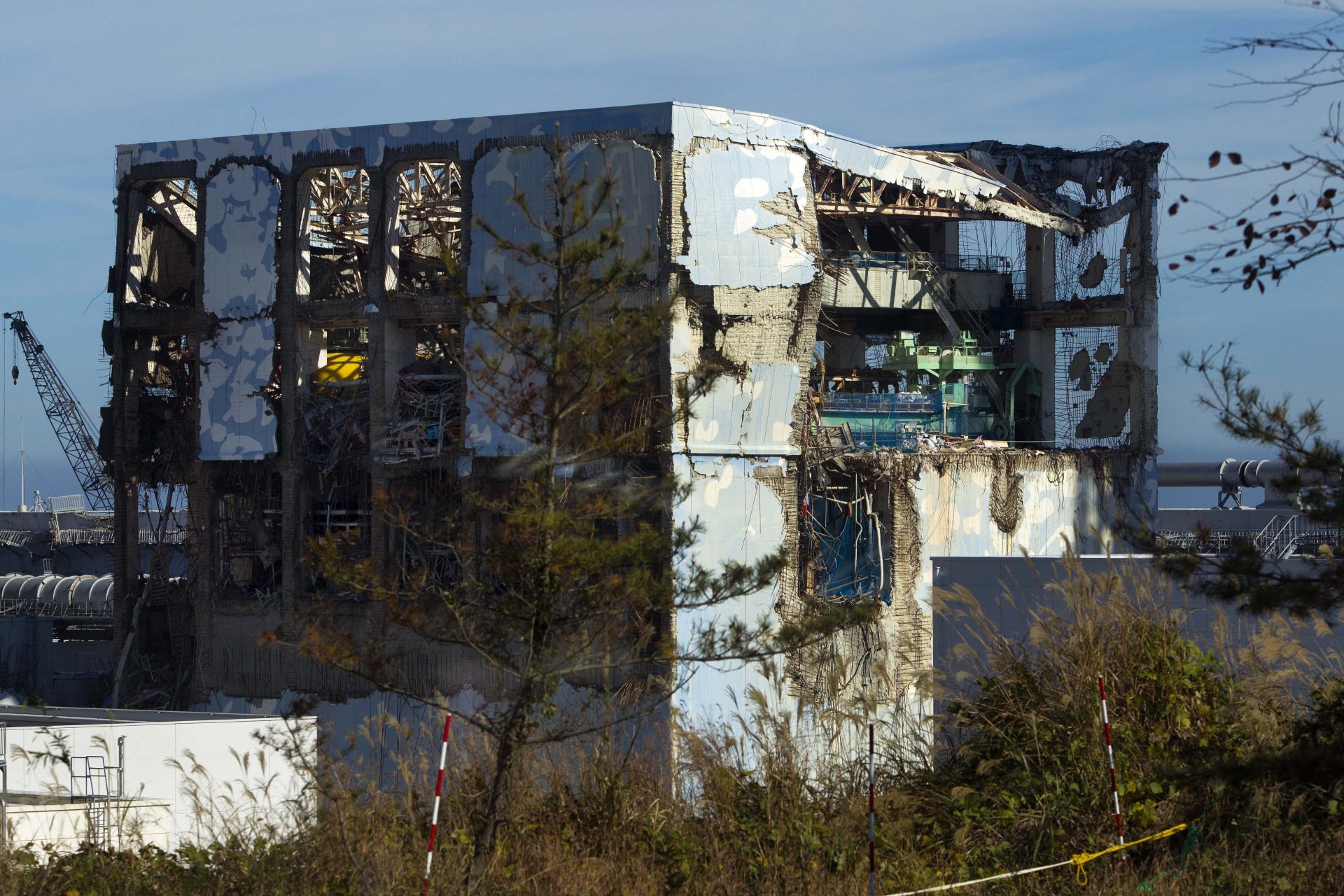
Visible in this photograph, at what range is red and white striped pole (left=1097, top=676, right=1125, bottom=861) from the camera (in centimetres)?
Result: 956

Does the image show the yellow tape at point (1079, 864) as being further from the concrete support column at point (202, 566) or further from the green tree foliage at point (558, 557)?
the concrete support column at point (202, 566)

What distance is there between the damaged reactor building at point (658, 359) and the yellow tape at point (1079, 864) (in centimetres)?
1445

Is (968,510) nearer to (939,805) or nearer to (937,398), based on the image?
(937,398)

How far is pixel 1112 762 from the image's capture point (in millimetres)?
9602

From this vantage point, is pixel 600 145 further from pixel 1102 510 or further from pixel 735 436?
pixel 1102 510

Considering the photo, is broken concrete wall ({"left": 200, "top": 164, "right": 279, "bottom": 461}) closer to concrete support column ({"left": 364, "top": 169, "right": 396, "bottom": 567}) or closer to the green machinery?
concrete support column ({"left": 364, "top": 169, "right": 396, "bottom": 567})

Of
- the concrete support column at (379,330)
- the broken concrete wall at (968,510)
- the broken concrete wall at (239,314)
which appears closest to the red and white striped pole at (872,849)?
the broken concrete wall at (968,510)

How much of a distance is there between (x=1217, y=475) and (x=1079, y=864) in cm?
3589

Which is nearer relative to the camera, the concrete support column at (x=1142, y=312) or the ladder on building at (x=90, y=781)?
the ladder on building at (x=90, y=781)

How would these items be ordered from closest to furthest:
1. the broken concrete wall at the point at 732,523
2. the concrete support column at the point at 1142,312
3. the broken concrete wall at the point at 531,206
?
the broken concrete wall at the point at 732,523 → the broken concrete wall at the point at 531,206 → the concrete support column at the point at 1142,312

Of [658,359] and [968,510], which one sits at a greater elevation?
[658,359]

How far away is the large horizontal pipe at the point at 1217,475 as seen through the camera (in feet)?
133

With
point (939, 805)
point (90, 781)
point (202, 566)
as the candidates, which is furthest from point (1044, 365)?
point (939, 805)

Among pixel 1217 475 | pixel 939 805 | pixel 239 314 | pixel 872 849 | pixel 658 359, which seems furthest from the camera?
pixel 1217 475
